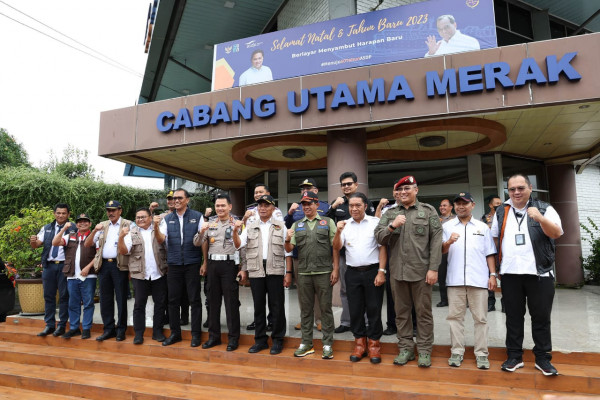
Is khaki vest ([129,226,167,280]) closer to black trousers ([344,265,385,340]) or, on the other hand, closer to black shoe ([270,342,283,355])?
black shoe ([270,342,283,355])

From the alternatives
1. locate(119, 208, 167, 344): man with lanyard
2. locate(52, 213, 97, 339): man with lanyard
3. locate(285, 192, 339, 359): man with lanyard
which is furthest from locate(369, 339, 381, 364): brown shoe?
locate(52, 213, 97, 339): man with lanyard

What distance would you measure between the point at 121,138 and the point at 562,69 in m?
8.02

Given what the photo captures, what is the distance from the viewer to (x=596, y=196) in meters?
11.1

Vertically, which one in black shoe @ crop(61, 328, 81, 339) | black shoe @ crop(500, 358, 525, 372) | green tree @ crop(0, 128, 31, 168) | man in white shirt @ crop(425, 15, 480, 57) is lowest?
black shoe @ crop(61, 328, 81, 339)

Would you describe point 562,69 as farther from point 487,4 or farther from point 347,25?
point 347,25

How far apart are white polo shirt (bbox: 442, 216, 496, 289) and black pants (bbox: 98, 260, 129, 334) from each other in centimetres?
402

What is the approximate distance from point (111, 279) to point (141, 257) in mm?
582

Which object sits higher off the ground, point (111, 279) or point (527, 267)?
point (527, 267)

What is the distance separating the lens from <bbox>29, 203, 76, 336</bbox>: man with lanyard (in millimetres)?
5309

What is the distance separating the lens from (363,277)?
396 cm

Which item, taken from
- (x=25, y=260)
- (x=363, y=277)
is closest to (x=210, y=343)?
(x=363, y=277)

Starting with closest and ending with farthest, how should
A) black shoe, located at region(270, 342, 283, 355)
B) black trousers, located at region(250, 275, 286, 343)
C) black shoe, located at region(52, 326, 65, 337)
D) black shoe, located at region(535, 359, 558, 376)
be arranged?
black shoe, located at region(535, 359, 558, 376) → black shoe, located at region(270, 342, 283, 355) → black trousers, located at region(250, 275, 286, 343) → black shoe, located at region(52, 326, 65, 337)

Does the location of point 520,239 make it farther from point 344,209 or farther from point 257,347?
point 257,347

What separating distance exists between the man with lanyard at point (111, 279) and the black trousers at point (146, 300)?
0.23 m
